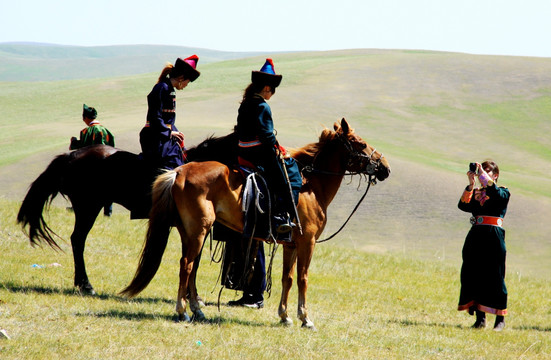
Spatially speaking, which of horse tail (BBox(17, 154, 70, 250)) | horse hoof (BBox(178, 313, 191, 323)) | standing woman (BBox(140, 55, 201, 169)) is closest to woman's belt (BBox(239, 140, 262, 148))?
standing woman (BBox(140, 55, 201, 169))

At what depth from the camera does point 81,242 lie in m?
9.48

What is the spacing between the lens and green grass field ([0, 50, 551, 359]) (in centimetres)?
752

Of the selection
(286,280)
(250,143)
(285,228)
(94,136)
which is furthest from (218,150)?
(94,136)

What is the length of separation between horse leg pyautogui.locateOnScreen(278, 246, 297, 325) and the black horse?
1.44m

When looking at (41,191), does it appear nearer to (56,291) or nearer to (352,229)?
(56,291)

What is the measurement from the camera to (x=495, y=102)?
47.5m

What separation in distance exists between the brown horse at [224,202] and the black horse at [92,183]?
1086 mm

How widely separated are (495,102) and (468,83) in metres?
5.44

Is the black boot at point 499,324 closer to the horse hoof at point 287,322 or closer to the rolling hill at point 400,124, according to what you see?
the horse hoof at point 287,322

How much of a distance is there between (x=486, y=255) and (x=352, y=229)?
45.2ft

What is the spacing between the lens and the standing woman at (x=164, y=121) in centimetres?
885

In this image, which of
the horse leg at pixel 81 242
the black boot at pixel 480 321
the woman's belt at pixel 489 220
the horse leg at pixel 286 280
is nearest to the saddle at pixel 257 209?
the horse leg at pixel 286 280

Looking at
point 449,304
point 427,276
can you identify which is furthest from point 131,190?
point 427,276

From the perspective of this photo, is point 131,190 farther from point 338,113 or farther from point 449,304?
point 338,113
